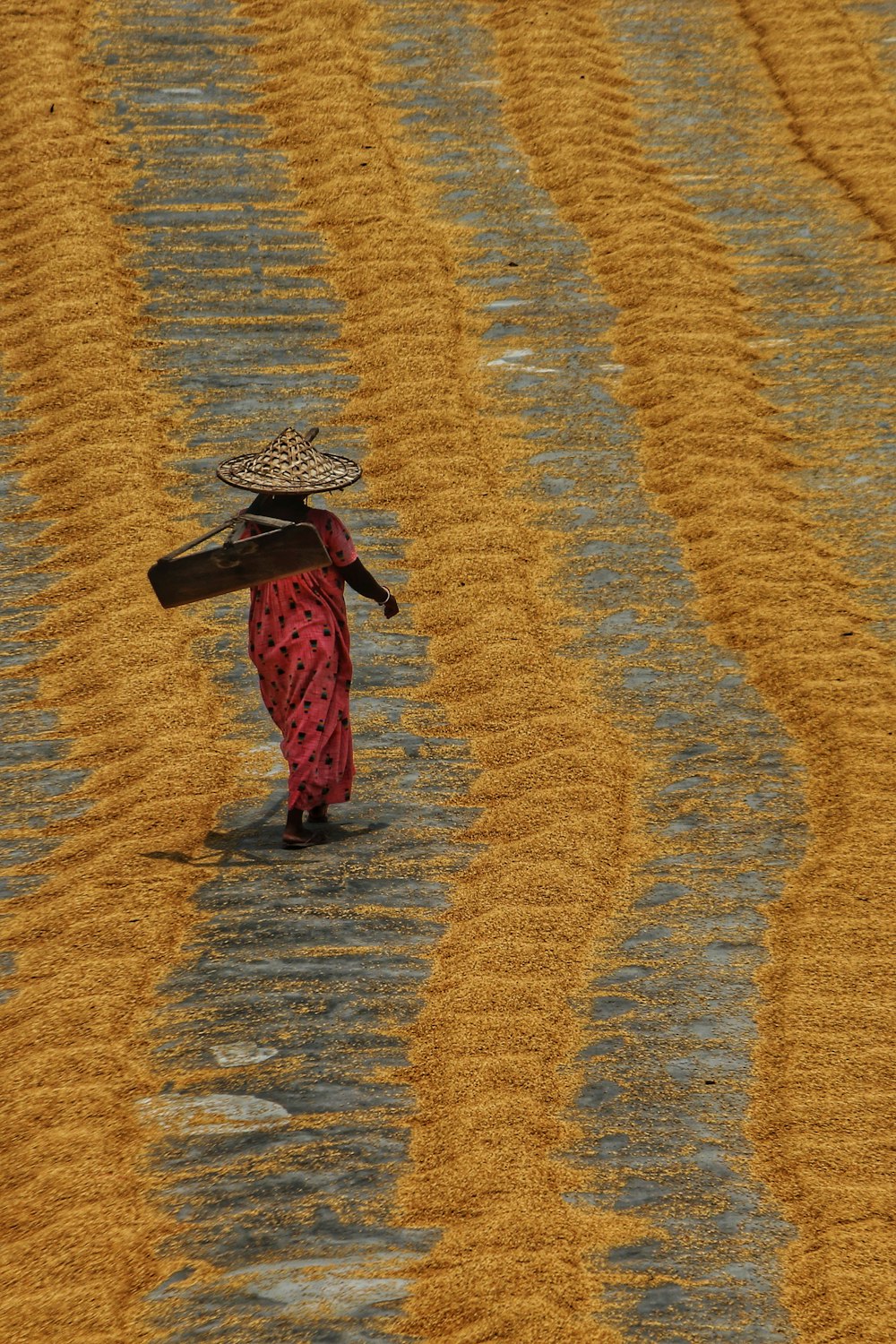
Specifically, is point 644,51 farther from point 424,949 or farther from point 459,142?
point 424,949

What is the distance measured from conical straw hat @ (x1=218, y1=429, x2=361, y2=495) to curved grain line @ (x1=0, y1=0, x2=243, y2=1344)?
1.06 m

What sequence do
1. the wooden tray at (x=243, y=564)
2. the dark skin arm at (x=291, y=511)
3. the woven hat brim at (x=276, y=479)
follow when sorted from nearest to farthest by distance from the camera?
the wooden tray at (x=243, y=564) < the woven hat brim at (x=276, y=479) < the dark skin arm at (x=291, y=511)

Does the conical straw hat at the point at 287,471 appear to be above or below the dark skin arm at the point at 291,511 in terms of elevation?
above

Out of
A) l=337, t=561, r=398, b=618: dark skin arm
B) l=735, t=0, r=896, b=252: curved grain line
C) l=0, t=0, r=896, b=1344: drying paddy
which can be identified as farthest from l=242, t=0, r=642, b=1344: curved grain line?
l=735, t=0, r=896, b=252: curved grain line

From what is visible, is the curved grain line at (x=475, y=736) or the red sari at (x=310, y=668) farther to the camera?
the red sari at (x=310, y=668)

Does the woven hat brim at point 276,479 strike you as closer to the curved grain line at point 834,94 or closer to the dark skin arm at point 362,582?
the dark skin arm at point 362,582

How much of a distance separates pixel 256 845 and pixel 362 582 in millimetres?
888

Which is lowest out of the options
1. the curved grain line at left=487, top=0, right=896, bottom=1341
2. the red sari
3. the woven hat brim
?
the curved grain line at left=487, top=0, right=896, bottom=1341

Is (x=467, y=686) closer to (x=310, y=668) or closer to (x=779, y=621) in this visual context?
(x=310, y=668)

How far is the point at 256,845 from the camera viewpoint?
4836 mm

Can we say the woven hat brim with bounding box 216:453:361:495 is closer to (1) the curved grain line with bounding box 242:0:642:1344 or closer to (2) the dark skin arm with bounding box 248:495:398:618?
(2) the dark skin arm with bounding box 248:495:398:618

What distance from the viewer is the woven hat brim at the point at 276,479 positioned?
15.4 feet

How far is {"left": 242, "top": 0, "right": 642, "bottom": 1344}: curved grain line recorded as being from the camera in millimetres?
3203

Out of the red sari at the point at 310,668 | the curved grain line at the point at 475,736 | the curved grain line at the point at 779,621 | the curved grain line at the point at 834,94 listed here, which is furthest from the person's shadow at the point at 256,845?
the curved grain line at the point at 834,94
